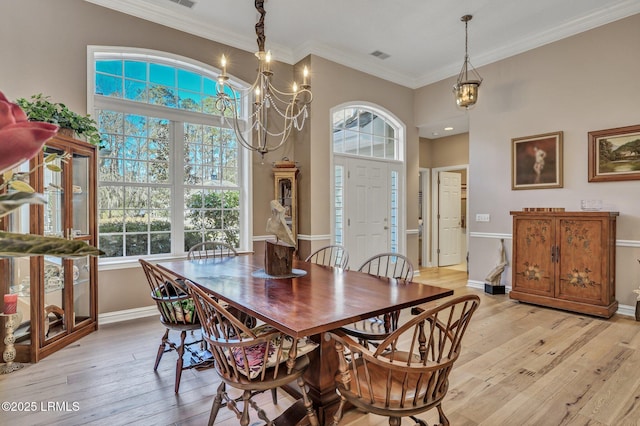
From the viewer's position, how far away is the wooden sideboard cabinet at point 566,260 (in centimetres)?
382

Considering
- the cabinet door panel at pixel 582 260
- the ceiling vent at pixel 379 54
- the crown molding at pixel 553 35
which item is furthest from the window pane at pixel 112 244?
the crown molding at pixel 553 35

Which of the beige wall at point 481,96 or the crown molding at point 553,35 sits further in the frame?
the crown molding at point 553,35

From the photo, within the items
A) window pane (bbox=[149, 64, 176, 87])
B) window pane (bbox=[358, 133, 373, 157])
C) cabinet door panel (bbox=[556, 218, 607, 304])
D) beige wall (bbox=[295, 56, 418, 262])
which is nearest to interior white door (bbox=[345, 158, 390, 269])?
window pane (bbox=[358, 133, 373, 157])

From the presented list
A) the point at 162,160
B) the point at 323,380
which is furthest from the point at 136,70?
the point at 323,380

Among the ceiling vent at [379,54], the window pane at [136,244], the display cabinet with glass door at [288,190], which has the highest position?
the ceiling vent at [379,54]

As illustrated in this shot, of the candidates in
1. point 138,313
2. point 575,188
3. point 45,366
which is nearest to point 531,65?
point 575,188

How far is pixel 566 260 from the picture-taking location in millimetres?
4086

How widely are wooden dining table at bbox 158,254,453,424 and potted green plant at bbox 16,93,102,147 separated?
1.72 m

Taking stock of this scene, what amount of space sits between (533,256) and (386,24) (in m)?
3.52

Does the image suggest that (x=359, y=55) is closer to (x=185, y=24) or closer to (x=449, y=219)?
(x=185, y=24)

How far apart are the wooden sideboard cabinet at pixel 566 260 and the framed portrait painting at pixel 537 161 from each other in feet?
1.97

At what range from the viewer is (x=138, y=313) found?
151 inches

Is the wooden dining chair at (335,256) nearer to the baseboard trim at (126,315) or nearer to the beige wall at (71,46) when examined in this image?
the baseboard trim at (126,315)

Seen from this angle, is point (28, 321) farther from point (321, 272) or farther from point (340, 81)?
point (340, 81)
